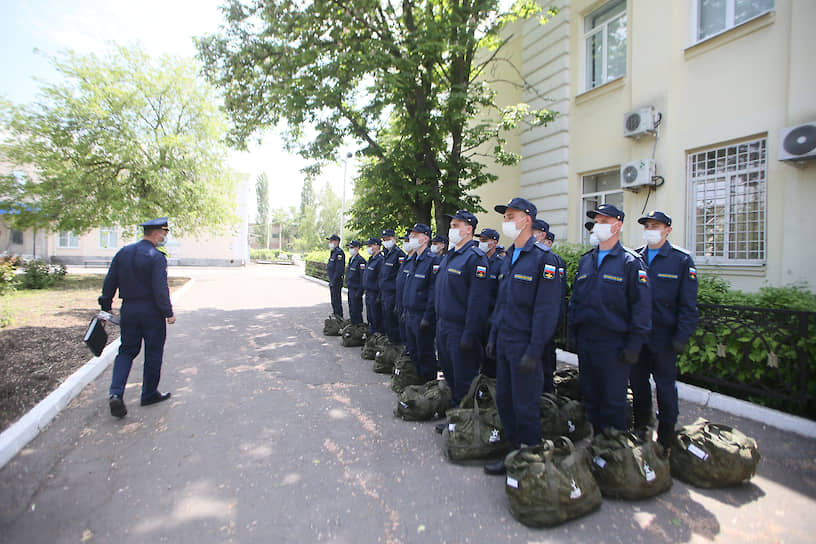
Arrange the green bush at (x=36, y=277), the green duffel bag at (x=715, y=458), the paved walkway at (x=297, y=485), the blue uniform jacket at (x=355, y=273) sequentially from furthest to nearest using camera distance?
the green bush at (x=36, y=277) < the blue uniform jacket at (x=355, y=273) < the green duffel bag at (x=715, y=458) < the paved walkway at (x=297, y=485)

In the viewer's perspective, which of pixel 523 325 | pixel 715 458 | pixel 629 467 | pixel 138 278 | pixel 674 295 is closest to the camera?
pixel 629 467

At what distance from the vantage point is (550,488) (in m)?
2.86

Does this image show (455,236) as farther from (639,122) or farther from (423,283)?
(639,122)

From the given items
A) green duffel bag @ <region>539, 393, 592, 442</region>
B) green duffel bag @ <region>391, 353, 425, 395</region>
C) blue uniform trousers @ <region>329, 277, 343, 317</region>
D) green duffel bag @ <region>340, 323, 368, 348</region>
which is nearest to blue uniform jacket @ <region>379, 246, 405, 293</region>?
green duffel bag @ <region>340, 323, 368, 348</region>

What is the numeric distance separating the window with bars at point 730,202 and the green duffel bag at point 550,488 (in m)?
6.73

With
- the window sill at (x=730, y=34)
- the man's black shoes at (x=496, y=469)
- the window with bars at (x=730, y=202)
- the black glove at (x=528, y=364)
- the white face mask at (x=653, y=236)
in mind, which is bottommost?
the man's black shoes at (x=496, y=469)

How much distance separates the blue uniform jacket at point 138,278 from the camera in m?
4.84

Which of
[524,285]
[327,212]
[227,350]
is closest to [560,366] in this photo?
[524,285]

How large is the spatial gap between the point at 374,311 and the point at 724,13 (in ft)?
27.9

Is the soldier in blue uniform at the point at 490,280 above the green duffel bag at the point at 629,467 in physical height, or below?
above

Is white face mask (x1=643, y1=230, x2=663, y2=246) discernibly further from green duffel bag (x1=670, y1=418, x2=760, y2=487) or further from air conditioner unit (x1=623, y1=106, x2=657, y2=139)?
air conditioner unit (x1=623, y1=106, x2=657, y2=139)

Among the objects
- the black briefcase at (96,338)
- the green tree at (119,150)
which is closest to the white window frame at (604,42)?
the black briefcase at (96,338)

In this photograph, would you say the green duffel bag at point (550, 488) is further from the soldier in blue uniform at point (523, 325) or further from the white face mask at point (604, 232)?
the white face mask at point (604, 232)

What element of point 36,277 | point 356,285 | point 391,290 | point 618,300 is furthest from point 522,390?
point 36,277
